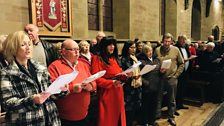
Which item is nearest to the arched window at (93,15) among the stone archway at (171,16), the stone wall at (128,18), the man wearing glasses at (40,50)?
the stone wall at (128,18)

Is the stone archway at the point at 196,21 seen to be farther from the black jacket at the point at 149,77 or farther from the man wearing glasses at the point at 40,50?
the man wearing glasses at the point at 40,50

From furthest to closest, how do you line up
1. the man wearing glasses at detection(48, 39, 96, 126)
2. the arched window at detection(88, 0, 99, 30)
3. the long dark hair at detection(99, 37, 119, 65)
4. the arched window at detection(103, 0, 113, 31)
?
1. the arched window at detection(103, 0, 113, 31)
2. the arched window at detection(88, 0, 99, 30)
3. the long dark hair at detection(99, 37, 119, 65)
4. the man wearing glasses at detection(48, 39, 96, 126)

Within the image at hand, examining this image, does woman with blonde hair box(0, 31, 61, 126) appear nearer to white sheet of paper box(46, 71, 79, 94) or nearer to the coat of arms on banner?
white sheet of paper box(46, 71, 79, 94)

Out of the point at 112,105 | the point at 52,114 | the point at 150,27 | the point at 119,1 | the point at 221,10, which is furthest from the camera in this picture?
the point at 221,10

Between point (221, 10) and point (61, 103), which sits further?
point (221, 10)

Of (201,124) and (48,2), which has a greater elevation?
(48,2)

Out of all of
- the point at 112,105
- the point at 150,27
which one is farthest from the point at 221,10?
the point at 112,105

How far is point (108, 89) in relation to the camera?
312 cm

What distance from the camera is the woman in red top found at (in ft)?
10.0

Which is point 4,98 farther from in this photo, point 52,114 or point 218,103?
point 218,103

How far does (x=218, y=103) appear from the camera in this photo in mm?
6188

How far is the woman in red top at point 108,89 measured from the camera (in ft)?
10.0

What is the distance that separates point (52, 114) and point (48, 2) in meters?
3.10

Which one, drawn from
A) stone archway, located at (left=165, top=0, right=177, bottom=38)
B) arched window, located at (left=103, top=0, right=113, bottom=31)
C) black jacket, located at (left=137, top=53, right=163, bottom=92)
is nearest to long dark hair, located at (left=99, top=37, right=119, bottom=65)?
black jacket, located at (left=137, top=53, right=163, bottom=92)
